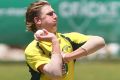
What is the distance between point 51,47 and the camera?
6.21m

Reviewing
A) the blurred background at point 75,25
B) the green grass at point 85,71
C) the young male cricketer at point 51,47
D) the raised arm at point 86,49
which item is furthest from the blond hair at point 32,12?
the blurred background at point 75,25

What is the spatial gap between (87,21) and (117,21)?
33.4 inches

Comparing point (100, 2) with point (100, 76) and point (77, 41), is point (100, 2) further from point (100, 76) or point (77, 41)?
point (77, 41)

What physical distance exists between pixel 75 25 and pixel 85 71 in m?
2.29

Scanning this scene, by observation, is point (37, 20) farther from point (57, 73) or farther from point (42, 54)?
point (57, 73)

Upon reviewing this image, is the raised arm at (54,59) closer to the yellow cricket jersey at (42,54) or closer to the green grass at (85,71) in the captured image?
the yellow cricket jersey at (42,54)

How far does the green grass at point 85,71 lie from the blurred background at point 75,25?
33mm

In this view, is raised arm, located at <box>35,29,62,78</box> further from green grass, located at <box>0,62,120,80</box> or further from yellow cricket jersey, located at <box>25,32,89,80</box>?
green grass, located at <box>0,62,120,80</box>

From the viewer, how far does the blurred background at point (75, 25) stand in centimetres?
1833

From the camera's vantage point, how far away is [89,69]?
665 inches

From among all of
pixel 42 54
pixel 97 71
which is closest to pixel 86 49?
pixel 42 54

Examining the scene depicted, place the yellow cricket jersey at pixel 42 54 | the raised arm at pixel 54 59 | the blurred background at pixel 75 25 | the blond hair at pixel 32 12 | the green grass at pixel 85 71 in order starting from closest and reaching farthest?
1. the raised arm at pixel 54 59
2. the yellow cricket jersey at pixel 42 54
3. the blond hair at pixel 32 12
4. the green grass at pixel 85 71
5. the blurred background at pixel 75 25

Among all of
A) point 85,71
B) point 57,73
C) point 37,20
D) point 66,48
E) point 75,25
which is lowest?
point 85,71

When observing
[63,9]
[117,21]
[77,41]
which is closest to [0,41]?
[63,9]
